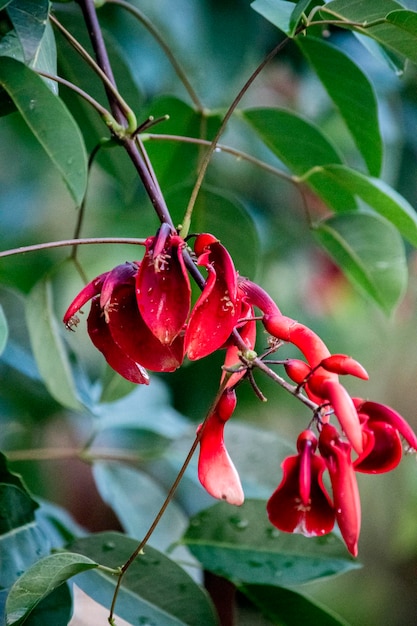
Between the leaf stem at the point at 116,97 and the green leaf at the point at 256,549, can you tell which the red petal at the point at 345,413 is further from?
the green leaf at the point at 256,549

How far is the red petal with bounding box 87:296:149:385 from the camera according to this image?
470mm

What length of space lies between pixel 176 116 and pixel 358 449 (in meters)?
0.55

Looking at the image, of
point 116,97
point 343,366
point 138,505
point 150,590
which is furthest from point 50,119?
point 138,505

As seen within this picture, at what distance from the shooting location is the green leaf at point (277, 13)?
55cm

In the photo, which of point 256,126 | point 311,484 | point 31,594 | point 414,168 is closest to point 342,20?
point 256,126

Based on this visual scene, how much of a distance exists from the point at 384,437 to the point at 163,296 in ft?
0.47

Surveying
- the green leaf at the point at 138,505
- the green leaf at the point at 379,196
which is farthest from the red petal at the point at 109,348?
the green leaf at the point at 138,505

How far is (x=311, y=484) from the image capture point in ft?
1.38

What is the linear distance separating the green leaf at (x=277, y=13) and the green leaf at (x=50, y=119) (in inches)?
6.2

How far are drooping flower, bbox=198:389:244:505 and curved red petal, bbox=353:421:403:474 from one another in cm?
7

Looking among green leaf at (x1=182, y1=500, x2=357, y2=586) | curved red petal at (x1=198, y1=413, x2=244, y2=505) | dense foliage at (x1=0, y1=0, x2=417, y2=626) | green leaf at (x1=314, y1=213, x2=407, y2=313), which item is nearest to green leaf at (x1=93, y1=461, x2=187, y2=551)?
dense foliage at (x1=0, y1=0, x2=417, y2=626)

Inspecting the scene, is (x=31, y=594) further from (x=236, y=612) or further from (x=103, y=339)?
(x=236, y=612)

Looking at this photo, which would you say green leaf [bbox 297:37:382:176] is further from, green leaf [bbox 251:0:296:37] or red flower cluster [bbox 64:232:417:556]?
red flower cluster [bbox 64:232:417:556]

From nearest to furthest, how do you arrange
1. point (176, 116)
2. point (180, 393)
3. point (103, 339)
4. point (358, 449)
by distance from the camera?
point (358, 449)
point (103, 339)
point (176, 116)
point (180, 393)
